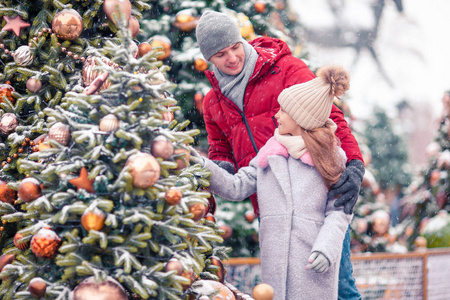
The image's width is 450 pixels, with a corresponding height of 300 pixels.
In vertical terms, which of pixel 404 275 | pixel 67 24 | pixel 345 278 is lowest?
pixel 404 275

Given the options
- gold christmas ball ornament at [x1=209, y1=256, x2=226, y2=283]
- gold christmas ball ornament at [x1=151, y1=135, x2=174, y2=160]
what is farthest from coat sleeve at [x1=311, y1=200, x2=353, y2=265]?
gold christmas ball ornament at [x1=151, y1=135, x2=174, y2=160]

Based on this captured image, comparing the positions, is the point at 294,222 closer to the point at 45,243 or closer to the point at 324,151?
Answer: the point at 324,151

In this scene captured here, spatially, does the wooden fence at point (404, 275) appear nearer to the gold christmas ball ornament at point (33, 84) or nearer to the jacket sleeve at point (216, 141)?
the jacket sleeve at point (216, 141)

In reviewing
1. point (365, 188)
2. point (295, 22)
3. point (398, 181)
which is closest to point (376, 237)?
point (365, 188)

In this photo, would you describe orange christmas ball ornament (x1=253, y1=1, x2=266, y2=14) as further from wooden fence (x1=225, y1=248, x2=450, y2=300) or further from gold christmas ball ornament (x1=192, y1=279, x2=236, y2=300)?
gold christmas ball ornament (x1=192, y1=279, x2=236, y2=300)

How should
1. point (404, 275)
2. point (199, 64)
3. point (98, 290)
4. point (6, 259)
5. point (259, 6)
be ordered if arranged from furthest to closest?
1. point (404, 275)
2. point (259, 6)
3. point (199, 64)
4. point (6, 259)
5. point (98, 290)

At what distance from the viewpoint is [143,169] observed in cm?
113

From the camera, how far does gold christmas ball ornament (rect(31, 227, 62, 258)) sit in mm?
1166

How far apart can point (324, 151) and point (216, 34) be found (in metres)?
0.63

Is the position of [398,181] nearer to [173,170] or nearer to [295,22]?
[295,22]

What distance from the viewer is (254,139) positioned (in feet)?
6.14

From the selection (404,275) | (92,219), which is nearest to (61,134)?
(92,219)

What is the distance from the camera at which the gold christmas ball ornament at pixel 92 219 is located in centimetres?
111

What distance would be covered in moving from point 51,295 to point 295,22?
3.00 m
